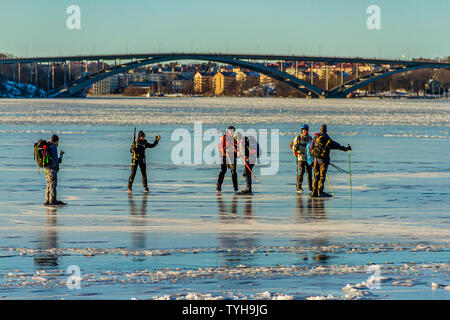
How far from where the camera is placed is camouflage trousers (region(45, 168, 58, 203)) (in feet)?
46.5

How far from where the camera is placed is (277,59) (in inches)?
6609

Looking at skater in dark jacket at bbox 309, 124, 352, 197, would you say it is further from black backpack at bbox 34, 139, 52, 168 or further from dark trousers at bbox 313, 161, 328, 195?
black backpack at bbox 34, 139, 52, 168

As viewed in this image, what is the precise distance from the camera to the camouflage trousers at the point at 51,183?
1416 cm

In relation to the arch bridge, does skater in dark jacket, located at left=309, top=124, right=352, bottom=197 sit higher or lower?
lower

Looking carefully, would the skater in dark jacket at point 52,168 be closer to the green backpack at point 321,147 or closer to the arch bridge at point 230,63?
the green backpack at point 321,147

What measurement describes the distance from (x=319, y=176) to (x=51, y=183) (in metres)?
4.74

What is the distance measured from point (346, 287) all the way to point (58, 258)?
132 inches

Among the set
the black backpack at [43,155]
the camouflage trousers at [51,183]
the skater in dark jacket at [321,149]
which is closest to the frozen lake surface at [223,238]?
the camouflage trousers at [51,183]

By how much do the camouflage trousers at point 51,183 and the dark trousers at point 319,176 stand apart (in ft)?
15.0

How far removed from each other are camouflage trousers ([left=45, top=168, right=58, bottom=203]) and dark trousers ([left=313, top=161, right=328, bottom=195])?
4561mm

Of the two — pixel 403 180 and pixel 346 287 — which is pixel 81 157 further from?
pixel 346 287

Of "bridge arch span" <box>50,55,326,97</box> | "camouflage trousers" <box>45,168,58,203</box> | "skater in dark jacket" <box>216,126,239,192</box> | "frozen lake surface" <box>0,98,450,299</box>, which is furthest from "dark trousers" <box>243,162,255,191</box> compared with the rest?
"bridge arch span" <box>50,55,326,97</box>

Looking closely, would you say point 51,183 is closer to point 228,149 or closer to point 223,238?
point 228,149
